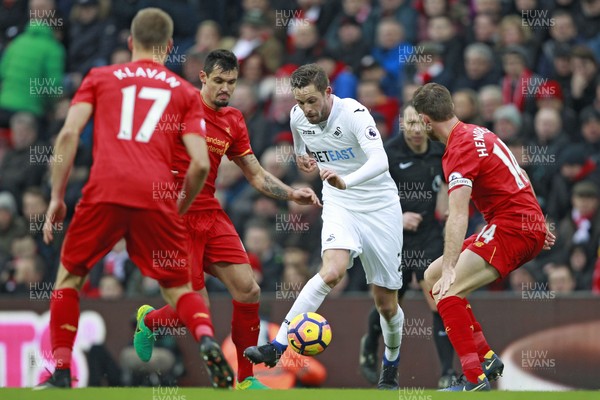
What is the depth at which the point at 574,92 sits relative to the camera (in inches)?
544

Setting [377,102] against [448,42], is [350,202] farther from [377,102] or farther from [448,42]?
[448,42]

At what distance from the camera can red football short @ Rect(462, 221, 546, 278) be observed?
29.1ft

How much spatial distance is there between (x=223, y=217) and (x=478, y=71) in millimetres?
5662

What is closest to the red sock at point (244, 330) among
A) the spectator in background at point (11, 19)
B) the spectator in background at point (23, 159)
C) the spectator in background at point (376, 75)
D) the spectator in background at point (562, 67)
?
the spectator in background at point (376, 75)

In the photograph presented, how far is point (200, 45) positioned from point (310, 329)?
781 centimetres

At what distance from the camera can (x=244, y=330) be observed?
31.4 ft

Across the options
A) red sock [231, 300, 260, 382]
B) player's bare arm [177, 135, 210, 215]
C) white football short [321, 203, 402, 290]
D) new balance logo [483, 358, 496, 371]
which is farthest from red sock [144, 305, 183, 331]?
new balance logo [483, 358, 496, 371]

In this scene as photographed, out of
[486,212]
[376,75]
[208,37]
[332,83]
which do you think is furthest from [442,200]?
[208,37]

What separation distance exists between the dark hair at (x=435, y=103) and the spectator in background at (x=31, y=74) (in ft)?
28.5

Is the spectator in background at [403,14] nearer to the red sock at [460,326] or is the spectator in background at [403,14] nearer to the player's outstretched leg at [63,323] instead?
the red sock at [460,326]

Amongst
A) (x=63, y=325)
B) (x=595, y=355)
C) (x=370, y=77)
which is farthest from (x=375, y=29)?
(x=63, y=325)

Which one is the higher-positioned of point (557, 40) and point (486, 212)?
point (557, 40)

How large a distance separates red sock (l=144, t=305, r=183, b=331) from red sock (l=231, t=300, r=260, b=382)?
0.50 metres

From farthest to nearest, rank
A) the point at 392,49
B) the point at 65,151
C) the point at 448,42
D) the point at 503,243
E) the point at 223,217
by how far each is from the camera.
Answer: the point at 392,49 → the point at 448,42 → the point at 223,217 → the point at 503,243 → the point at 65,151
